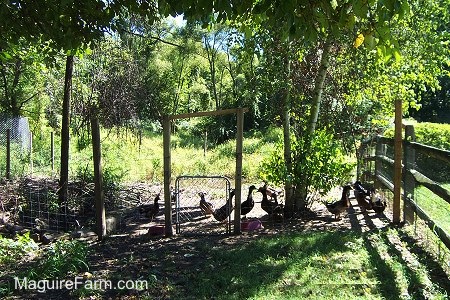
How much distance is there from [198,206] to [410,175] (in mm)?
4282

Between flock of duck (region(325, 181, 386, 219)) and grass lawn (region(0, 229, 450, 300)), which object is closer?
grass lawn (region(0, 229, 450, 300))

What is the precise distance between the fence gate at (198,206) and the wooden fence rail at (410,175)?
8.72 feet

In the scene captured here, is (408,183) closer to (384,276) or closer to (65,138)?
(384,276)

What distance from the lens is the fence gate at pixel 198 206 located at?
7.09 m

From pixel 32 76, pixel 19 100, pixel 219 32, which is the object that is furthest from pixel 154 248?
pixel 219 32

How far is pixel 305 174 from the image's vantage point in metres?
7.52

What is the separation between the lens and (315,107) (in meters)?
7.55

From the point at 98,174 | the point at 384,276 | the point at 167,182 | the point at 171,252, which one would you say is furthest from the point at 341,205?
the point at 98,174

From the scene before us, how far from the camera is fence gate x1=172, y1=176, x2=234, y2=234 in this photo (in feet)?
23.2

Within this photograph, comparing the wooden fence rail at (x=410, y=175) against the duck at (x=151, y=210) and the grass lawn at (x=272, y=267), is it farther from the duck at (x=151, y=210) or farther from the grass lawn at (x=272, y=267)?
the duck at (x=151, y=210)

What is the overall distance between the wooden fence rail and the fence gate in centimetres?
266

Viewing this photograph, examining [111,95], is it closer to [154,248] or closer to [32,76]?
[32,76]

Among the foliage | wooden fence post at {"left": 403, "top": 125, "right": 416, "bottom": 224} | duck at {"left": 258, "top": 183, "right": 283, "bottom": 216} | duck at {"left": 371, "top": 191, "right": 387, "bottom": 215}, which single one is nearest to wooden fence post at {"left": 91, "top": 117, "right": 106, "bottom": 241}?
duck at {"left": 258, "top": 183, "right": 283, "bottom": 216}

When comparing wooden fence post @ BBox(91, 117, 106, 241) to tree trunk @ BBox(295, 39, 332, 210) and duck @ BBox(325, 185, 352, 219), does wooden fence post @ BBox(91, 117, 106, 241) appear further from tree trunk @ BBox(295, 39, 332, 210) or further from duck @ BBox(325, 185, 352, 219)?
duck @ BBox(325, 185, 352, 219)
